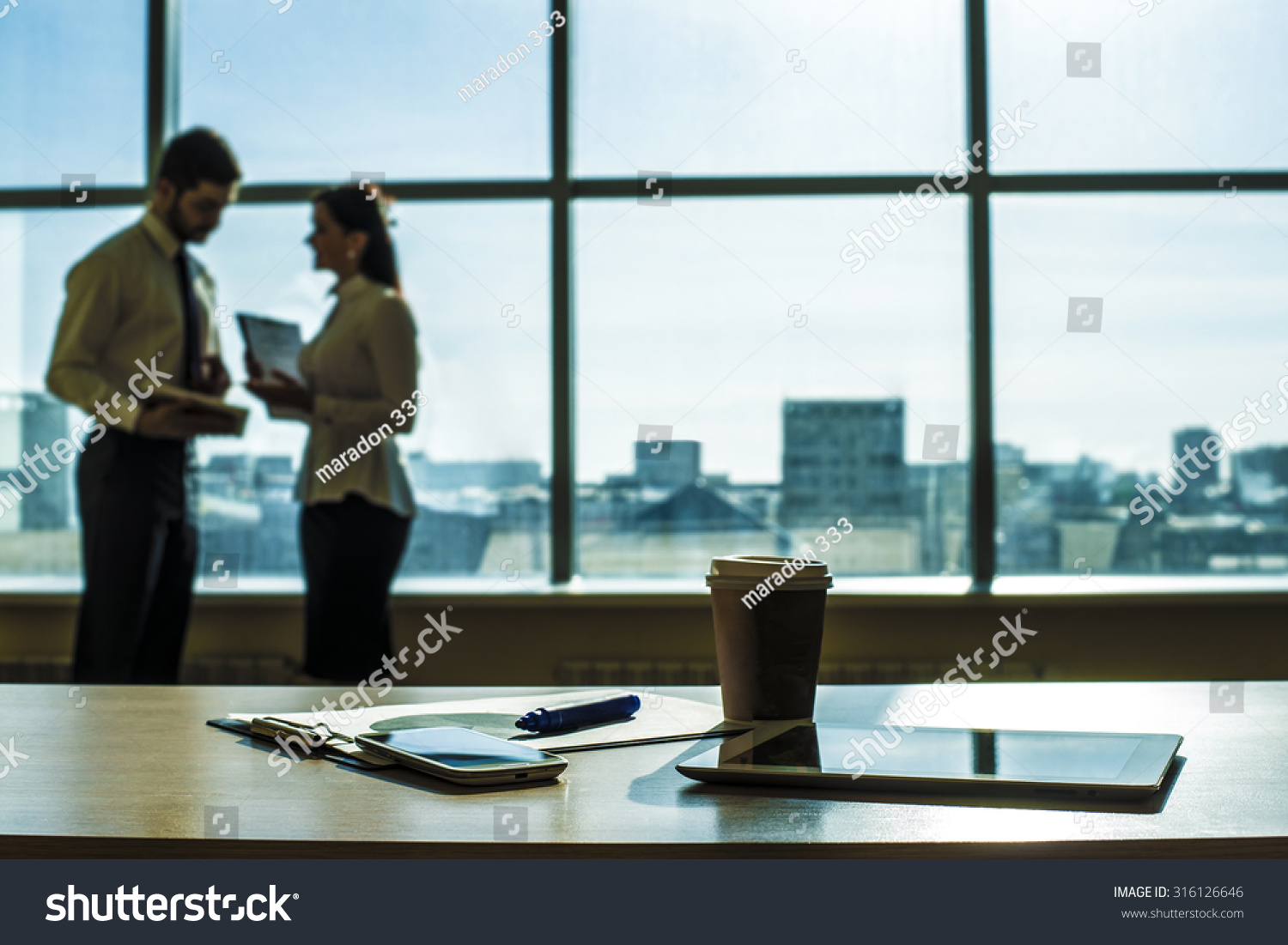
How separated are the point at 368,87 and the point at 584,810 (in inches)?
127

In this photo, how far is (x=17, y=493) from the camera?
355cm

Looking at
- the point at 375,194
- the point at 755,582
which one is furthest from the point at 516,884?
the point at 375,194

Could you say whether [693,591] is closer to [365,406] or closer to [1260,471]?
[365,406]

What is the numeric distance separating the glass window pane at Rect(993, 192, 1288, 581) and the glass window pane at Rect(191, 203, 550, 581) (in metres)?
1.45

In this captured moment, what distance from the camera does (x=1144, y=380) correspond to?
133 inches

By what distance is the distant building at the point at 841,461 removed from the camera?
3430 millimetres

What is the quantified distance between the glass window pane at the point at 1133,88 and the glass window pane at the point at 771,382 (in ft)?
1.29

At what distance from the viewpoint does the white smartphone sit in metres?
0.81

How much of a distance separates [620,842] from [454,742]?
260 millimetres

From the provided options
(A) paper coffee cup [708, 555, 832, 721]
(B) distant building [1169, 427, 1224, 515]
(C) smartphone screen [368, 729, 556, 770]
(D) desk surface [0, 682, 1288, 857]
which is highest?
(B) distant building [1169, 427, 1224, 515]

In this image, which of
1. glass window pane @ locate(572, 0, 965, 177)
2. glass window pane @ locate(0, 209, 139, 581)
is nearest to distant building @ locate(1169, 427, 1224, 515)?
glass window pane @ locate(572, 0, 965, 177)

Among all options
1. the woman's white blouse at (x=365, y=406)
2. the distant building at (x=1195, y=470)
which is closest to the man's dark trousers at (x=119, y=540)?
the woman's white blouse at (x=365, y=406)

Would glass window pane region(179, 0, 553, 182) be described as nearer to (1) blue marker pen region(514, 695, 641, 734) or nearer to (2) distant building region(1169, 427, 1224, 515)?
(2) distant building region(1169, 427, 1224, 515)

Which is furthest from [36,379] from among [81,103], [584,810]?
[584,810]
